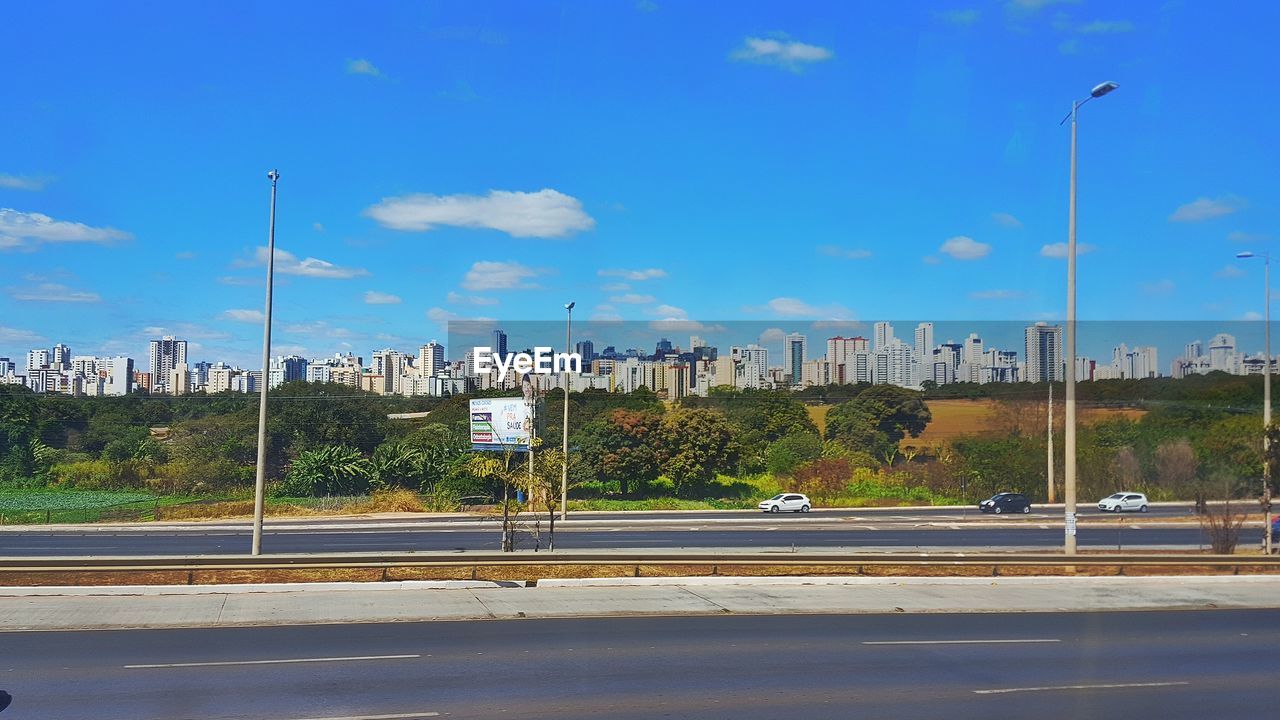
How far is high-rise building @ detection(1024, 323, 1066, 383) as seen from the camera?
7931 cm

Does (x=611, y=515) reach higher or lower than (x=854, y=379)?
lower

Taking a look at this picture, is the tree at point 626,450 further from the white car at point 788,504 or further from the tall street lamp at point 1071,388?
the tall street lamp at point 1071,388

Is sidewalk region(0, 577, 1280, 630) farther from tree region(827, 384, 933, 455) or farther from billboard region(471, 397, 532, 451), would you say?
tree region(827, 384, 933, 455)

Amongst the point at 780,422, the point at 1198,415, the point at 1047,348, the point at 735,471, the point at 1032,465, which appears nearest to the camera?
the point at 1032,465

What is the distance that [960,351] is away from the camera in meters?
85.1

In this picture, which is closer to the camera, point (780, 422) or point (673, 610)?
point (673, 610)

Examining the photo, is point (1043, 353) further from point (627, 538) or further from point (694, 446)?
point (627, 538)

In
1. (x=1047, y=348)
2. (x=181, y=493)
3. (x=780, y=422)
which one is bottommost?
(x=181, y=493)

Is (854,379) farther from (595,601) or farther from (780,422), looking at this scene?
(595,601)

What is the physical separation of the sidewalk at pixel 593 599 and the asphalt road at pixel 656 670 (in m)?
1.00

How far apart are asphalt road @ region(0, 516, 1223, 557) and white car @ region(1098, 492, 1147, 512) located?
229 inches

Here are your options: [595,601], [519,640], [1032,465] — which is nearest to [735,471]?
[1032,465]

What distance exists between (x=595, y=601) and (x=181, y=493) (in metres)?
47.4

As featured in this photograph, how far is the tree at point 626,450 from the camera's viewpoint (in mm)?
52562
